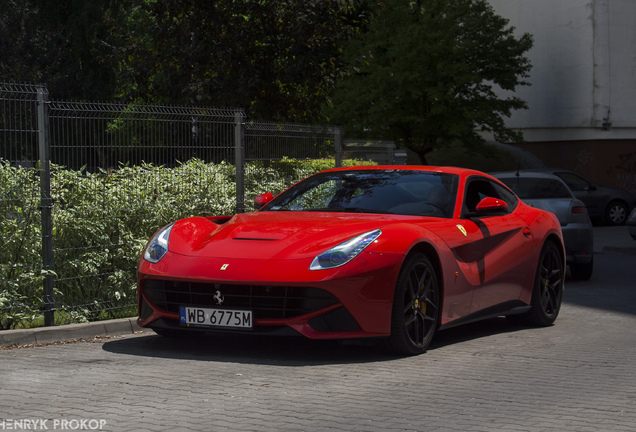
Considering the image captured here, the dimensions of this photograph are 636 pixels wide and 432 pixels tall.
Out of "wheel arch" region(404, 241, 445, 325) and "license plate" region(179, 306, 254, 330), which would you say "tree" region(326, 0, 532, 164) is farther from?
"license plate" region(179, 306, 254, 330)

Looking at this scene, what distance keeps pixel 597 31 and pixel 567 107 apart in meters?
3.43

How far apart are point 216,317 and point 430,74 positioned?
1000 inches

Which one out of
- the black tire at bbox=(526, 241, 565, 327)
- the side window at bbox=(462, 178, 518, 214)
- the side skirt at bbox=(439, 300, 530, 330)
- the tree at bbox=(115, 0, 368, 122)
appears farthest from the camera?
the tree at bbox=(115, 0, 368, 122)

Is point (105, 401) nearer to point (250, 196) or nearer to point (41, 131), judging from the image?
point (41, 131)

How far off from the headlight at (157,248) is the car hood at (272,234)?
59 millimetres

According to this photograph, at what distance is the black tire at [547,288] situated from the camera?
8625 mm

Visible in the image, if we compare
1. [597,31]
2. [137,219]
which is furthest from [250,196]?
[597,31]

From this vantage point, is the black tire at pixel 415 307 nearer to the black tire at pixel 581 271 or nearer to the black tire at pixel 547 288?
the black tire at pixel 547 288

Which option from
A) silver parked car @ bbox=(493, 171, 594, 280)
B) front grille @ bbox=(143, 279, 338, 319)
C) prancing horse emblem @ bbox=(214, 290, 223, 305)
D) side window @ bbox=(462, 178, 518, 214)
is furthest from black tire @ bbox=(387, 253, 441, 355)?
silver parked car @ bbox=(493, 171, 594, 280)

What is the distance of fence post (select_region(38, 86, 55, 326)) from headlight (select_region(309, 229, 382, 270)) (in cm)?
295

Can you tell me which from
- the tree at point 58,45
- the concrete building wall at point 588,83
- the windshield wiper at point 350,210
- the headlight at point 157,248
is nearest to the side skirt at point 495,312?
the windshield wiper at point 350,210

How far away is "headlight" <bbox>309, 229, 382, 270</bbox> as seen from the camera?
638 cm

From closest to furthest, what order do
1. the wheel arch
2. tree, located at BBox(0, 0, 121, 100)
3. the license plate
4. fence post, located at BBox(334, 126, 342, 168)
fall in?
the license plate, the wheel arch, fence post, located at BBox(334, 126, 342, 168), tree, located at BBox(0, 0, 121, 100)

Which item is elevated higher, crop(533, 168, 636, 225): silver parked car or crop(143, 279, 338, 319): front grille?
crop(143, 279, 338, 319): front grille
